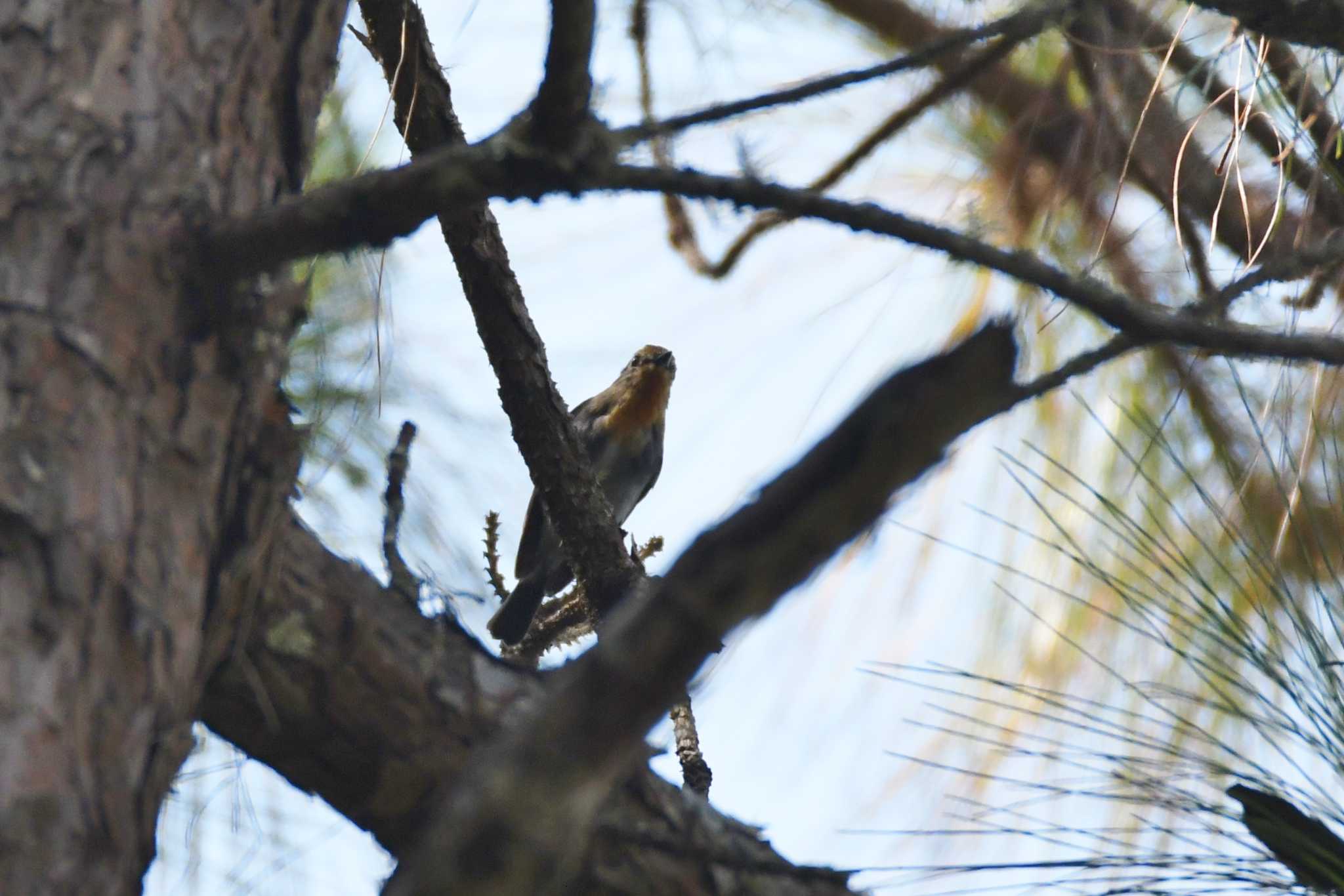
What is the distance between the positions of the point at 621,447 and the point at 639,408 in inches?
6.0

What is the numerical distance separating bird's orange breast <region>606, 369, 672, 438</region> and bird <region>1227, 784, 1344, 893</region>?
3.62m

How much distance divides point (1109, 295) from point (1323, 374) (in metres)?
1.49

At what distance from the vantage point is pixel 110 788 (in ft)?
3.22

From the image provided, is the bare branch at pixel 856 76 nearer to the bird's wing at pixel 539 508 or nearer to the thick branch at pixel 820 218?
the thick branch at pixel 820 218

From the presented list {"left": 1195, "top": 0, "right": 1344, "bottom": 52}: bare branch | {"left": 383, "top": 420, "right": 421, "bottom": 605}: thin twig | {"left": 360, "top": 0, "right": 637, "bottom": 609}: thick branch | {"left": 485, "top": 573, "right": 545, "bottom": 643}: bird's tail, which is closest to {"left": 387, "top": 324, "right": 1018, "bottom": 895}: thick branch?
{"left": 383, "top": 420, "right": 421, "bottom": 605}: thin twig

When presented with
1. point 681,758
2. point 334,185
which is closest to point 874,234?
point 334,185

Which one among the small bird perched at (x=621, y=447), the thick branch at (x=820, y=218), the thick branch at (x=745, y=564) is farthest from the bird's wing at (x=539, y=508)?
the thick branch at (x=745, y=564)

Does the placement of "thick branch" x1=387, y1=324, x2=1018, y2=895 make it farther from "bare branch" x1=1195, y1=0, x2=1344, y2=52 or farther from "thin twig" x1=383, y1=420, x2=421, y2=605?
"bare branch" x1=1195, y1=0, x2=1344, y2=52

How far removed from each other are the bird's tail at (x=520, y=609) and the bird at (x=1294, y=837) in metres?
3.41

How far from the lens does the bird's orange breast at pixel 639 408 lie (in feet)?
16.4

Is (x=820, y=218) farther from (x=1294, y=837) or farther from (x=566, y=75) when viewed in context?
(x=1294, y=837)

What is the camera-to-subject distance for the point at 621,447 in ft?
16.4

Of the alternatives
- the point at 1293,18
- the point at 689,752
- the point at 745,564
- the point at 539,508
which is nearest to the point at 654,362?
the point at 539,508

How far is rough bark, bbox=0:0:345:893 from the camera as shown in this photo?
3.18 feet
